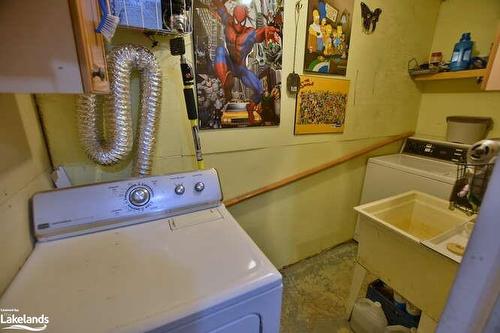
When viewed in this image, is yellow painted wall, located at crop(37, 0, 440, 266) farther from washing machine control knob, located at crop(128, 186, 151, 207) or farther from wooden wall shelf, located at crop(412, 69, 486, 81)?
washing machine control knob, located at crop(128, 186, 151, 207)

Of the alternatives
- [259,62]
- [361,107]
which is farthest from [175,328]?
[361,107]

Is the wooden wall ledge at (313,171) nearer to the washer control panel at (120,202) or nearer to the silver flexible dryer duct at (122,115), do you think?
the washer control panel at (120,202)

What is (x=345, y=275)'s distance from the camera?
6.06ft

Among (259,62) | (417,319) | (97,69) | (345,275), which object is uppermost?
(259,62)

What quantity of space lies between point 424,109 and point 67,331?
9.13 feet

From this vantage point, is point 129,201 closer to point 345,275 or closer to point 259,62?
point 259,62

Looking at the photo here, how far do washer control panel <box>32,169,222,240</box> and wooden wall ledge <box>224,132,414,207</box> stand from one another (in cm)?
46

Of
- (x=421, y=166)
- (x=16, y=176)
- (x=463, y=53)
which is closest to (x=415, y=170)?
(x=421, y=166)

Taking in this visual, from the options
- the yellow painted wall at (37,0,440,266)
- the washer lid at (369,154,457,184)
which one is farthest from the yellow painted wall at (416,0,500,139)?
the washer lid at (369,154,457,184)

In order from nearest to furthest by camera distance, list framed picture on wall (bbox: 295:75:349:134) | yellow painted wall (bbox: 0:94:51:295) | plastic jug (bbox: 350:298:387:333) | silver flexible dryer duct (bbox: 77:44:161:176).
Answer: yellow painted wall (bbox: 0:94:51:295) → silver flexible dryer duct (bbox: 77:44:161:176) → plastic jug (bbox: 350:298:387:333) → framed picture on wall (bbox: 295:75:349:134)

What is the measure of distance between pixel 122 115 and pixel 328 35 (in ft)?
4.40

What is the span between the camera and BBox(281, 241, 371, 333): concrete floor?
1449mm

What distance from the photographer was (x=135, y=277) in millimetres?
631

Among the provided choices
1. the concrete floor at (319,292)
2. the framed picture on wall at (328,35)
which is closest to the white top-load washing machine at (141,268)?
the concrete floor at (319,292)
